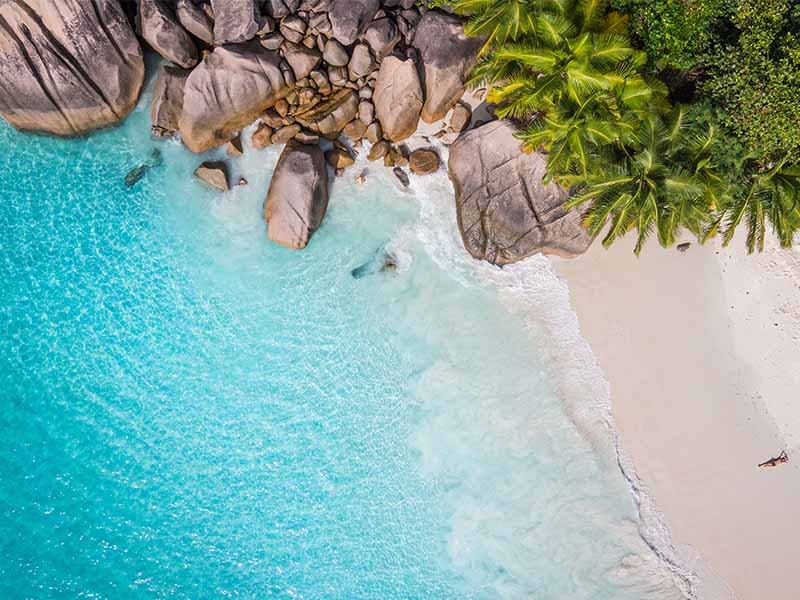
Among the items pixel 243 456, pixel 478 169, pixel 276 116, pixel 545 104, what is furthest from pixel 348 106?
pixel 243 456

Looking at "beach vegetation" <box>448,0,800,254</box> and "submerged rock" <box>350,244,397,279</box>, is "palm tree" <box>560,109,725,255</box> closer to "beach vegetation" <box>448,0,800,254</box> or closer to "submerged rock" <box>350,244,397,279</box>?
"beach vegetation" <box>448,0,800,254</box>

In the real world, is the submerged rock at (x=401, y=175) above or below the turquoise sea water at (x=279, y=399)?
above

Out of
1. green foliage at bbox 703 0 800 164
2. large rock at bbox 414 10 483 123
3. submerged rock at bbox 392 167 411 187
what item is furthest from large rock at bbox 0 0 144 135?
green foliage at bbox 703 0 800 164

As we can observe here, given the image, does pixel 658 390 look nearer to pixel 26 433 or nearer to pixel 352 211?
pixel 352 211

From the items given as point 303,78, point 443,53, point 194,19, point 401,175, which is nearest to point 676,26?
point 443,53

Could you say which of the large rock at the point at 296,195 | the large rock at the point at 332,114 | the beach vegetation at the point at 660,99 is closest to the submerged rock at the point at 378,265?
the large rock at the point at 296,195

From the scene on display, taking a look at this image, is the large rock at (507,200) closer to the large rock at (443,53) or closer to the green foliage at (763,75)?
the large rock at (443,53)
